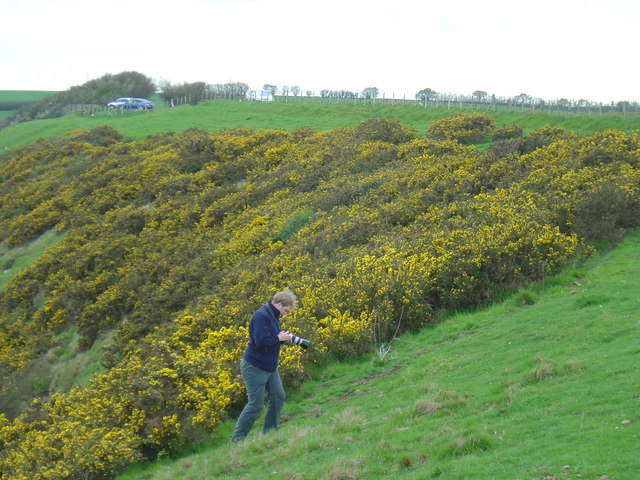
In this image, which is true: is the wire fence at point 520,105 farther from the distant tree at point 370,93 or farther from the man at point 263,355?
the man at point 263,355

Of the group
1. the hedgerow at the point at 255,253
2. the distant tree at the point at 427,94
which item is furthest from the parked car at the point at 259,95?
the hedgerow at the point at 255,253

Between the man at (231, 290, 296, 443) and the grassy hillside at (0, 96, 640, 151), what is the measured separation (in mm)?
22074

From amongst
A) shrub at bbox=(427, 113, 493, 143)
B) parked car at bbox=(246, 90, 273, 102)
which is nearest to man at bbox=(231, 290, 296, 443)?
shrub at bbox=(427, 113, 493, 143)

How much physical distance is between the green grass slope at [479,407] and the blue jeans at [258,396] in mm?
245

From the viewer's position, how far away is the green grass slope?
6125mm

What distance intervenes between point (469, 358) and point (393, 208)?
9.30 meters

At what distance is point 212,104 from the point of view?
6756 cm

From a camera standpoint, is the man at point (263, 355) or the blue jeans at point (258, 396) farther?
the blue jeans at point (258, 396)

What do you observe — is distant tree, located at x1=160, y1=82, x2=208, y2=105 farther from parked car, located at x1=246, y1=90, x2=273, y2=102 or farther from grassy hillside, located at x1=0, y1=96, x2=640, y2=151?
grassy hillside, located at x1=0, y1=96, x2=640, y2=151

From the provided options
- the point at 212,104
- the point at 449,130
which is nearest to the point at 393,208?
the point at 449,130

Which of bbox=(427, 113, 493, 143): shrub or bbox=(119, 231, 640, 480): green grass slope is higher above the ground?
bbox=(427, 113, 493, 143): shrub

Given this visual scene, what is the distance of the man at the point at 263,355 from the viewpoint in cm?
812

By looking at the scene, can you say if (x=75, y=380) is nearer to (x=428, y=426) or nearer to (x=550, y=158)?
(x=428, y=426)

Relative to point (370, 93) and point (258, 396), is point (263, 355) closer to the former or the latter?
point (258, 396)
